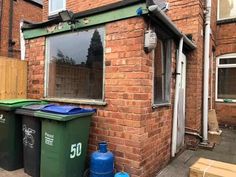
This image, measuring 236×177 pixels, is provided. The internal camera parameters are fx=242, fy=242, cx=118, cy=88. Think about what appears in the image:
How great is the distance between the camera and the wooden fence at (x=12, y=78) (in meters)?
4.80

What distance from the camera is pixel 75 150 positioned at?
3443 millimetres

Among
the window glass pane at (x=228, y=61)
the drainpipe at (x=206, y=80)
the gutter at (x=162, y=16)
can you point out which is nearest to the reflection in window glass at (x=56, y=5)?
the drainpipe at (x=206, y=80)

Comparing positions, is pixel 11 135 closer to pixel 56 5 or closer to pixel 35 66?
pixel 35 66

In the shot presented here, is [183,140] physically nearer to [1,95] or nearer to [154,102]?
[154,102]

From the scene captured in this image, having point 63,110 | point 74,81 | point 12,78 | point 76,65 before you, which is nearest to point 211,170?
point 63,110

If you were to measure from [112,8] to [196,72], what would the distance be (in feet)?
9.59

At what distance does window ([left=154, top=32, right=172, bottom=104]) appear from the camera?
13.5ft

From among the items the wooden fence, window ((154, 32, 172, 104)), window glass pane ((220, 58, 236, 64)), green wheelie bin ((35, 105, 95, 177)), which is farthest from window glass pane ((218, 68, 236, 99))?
the wooden fence

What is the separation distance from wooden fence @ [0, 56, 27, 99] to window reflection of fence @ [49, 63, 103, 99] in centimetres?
71

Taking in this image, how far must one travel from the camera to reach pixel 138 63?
11.4 feet

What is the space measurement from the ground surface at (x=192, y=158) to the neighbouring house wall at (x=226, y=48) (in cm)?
155

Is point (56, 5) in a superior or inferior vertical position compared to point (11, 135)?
superior

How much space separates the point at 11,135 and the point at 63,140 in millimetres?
1298

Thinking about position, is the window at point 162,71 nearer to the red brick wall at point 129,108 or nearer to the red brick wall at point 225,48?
the red brick wall at point 129,108
